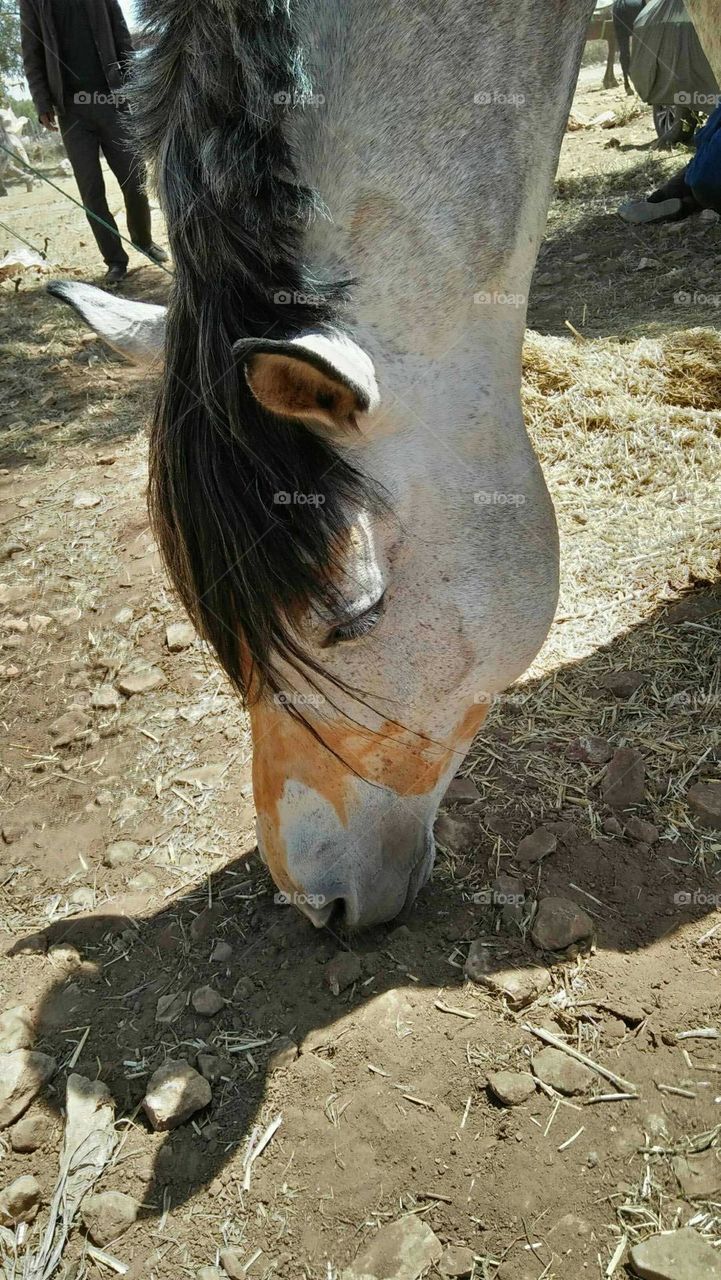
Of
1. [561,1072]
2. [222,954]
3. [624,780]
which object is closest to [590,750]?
[624,780]

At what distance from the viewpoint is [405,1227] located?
Result: 1541mm

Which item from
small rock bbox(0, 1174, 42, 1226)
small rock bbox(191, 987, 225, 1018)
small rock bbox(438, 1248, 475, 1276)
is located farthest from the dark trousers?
small rock bbox(438, 1248, 475, 1276)

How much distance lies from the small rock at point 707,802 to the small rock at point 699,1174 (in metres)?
0.85

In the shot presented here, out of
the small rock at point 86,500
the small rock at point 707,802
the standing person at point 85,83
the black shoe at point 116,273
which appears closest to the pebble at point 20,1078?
the small rock at point 707,802

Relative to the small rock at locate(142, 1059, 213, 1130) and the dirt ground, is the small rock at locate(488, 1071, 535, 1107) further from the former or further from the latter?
the small rock at locate(142, 1059, 213, 1130)

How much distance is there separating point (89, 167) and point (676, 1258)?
7886 mm

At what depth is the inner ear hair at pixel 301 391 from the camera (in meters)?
1.24

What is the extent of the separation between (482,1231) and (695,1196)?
37 cm

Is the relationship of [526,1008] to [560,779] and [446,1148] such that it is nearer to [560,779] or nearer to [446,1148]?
[446,1148]

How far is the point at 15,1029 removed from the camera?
203 cm

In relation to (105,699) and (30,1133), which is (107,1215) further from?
(105,699)

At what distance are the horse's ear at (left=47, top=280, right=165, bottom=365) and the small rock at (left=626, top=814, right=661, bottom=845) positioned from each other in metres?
1.58

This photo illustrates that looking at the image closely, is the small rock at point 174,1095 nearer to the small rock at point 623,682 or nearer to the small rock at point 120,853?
the small rock at point 120,853

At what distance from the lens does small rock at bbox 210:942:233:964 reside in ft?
6.82
